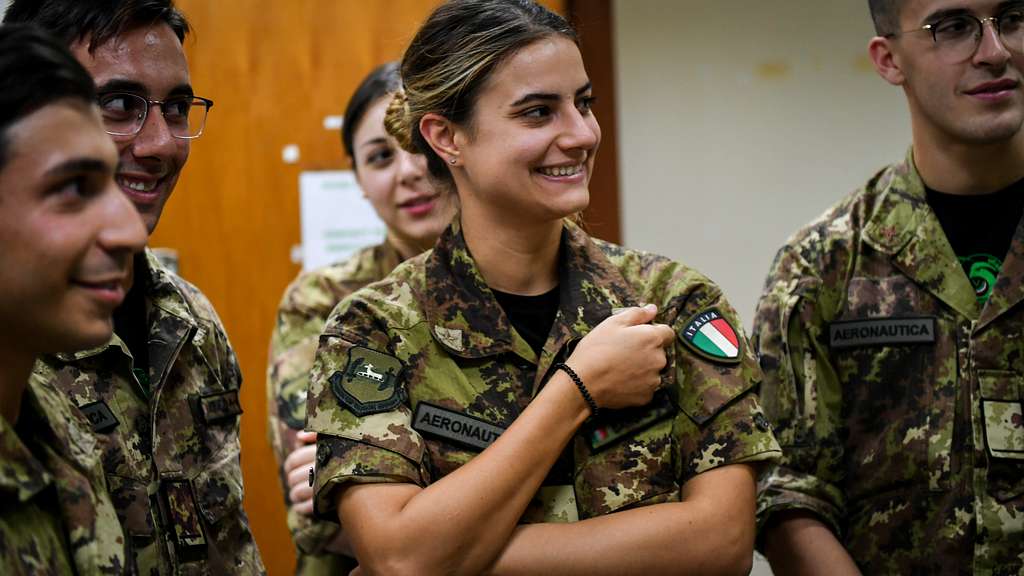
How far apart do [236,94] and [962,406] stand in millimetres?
2661

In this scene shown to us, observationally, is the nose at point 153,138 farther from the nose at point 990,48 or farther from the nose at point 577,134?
the nose at point 990,48

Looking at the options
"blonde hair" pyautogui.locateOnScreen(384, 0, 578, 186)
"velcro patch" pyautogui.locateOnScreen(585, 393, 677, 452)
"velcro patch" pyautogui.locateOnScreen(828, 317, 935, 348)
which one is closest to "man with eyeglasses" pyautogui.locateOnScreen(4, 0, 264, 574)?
"blonde hair" pyautogui.locateOnScreen(384, 0, 578, 186)

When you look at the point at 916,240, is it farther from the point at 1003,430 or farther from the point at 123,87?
the point at 123,87

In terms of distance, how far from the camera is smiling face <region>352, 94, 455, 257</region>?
2.79m

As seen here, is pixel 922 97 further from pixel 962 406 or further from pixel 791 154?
pixel 791 154

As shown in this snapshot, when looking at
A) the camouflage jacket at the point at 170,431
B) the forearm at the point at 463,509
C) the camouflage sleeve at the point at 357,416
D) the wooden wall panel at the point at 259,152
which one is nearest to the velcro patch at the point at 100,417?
the camouflage jacket at the point at 170,431

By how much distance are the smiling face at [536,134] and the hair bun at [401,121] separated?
0.77 feet

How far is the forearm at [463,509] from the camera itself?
5.16 ft

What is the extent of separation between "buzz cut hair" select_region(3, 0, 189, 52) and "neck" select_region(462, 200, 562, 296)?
2.36 ft

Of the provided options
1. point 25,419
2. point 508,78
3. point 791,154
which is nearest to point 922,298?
point 508,78

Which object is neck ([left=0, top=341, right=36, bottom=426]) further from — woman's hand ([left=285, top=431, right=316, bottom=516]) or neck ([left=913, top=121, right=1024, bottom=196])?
neck ([left=913, top=121, right=1024, bottom=196])

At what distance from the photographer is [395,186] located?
2.81m

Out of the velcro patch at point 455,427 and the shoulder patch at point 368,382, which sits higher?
the shoulder patch at point 368,382

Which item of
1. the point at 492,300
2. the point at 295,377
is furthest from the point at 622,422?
the point at 295,377
